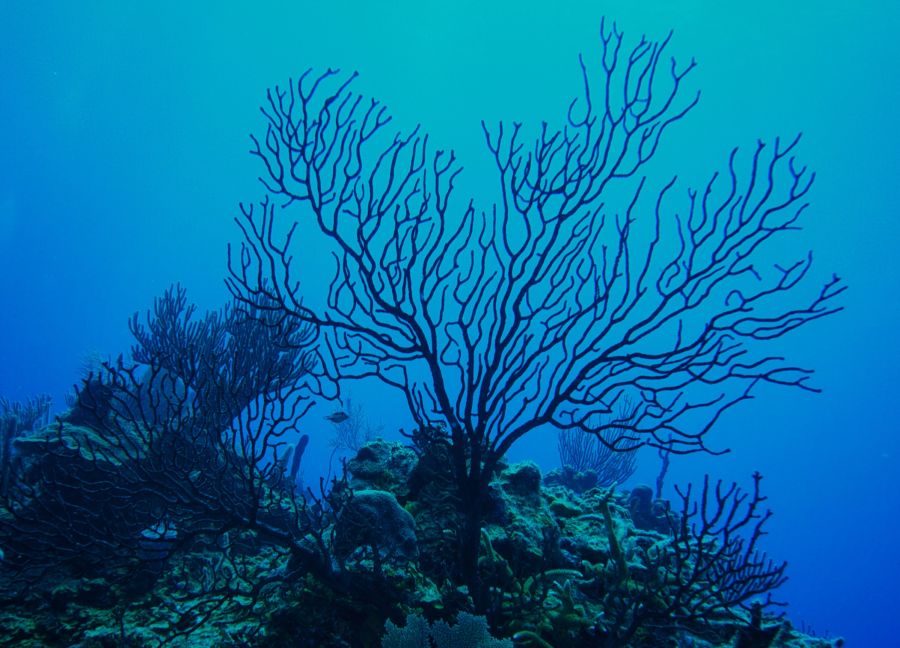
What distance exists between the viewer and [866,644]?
6278 centimetres

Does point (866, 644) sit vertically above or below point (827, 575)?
below

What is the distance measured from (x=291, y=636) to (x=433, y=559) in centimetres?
110

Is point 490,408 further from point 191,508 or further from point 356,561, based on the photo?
point 191,508

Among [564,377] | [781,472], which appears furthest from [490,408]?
[781,472]

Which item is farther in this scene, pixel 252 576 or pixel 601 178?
pixel 601 178

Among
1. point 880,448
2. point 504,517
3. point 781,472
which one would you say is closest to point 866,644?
point 781,472

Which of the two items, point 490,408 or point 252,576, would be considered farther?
point 252,576

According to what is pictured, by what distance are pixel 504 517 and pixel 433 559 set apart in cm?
78

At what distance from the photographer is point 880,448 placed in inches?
4026

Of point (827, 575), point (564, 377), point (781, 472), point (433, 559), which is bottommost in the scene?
point (433, 559)

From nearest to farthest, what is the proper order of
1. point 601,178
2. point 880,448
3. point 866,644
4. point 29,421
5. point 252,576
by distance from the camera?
1. point 252,576
2. point 601,178
3. point 29,421
4. point 866,644
5. point 880,448

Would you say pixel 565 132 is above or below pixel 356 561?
above

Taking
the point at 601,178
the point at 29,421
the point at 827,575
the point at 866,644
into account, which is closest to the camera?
the point at 601,178

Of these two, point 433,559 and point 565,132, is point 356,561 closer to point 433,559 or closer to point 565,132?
point 433,559
